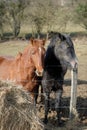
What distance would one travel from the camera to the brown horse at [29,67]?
23.9ft

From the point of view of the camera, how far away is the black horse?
23.5ft

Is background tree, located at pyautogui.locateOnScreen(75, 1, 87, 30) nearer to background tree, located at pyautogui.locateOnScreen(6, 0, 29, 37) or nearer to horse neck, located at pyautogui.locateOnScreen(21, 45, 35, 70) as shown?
background tree, located at pyautogui.locateOnScreen(6, 0, 29, 37)

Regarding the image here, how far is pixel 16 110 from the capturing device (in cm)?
599

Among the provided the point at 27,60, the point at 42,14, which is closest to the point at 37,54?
the point at 27,60

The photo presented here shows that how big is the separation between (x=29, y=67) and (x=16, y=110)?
1687mm

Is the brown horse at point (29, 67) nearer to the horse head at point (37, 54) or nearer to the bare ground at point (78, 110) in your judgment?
the horse head at point (37, 54)

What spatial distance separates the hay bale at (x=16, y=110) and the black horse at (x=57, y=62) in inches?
52.4

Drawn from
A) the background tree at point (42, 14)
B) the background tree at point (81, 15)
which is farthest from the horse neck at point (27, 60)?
the background tree at point (81, 15)

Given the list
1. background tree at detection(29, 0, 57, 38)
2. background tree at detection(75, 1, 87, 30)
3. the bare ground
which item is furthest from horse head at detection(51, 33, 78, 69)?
background tree at detection(75, 1, 87, 30)

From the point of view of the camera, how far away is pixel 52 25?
24.9 m

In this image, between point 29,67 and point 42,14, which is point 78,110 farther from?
point 42,14

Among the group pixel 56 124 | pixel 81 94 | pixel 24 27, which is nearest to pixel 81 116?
pixel 56 124

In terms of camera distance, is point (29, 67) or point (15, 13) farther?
point (15, 13)

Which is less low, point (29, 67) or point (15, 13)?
point (29, 67)
